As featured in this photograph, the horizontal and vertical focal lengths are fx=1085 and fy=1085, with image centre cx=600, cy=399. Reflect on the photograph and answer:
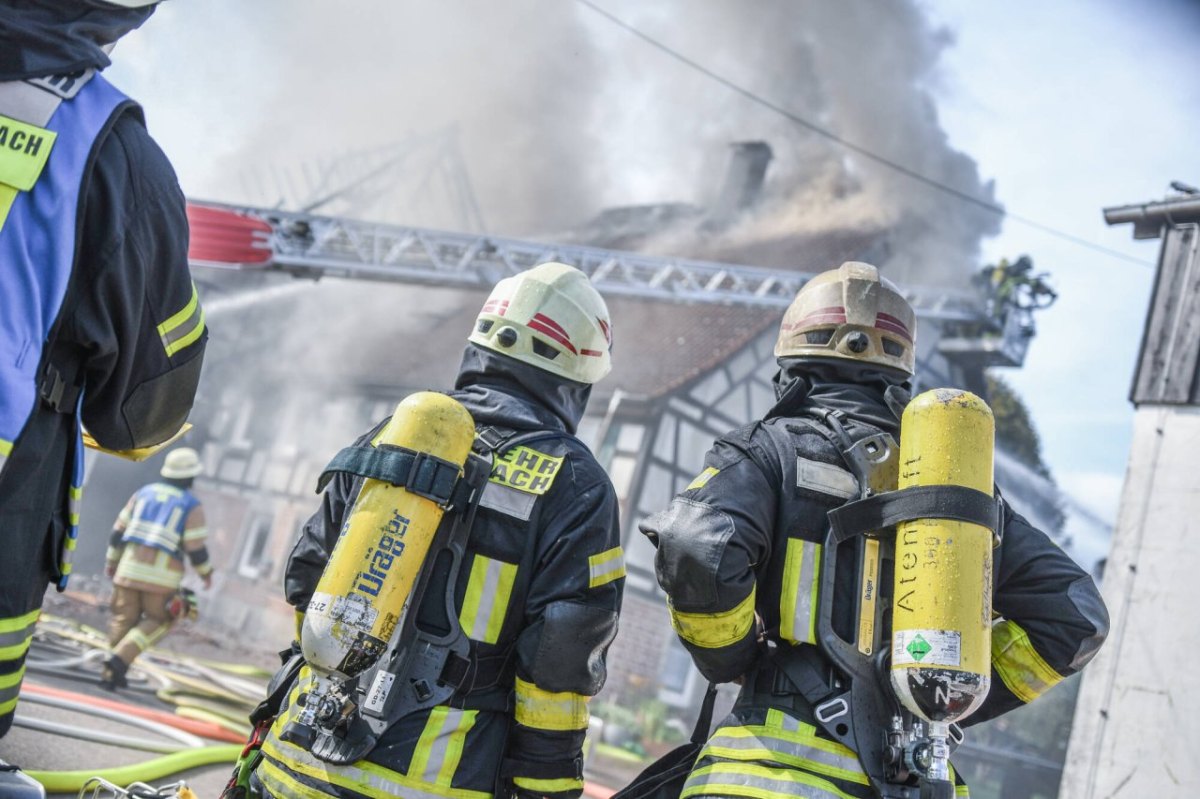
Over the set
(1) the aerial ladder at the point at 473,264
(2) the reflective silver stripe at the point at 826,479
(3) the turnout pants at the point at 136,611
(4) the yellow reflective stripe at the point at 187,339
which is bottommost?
(3) the turnout pants at the point at 136,611

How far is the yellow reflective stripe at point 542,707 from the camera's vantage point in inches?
95.7

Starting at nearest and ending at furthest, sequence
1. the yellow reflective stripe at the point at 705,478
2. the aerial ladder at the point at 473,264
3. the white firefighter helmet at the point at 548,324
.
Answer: the yellow reflective stripe at the point at 705,478, the white firefighter helmet at the point at 548,324, the aerial ladder at the point at 473,264

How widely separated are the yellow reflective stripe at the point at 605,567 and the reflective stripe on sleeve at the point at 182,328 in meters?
1.01

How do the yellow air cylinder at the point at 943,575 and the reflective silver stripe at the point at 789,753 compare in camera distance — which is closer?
the yellow air cylinder at the point at 943,575

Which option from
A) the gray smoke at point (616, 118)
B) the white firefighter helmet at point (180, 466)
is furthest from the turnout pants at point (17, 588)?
the gray smoke at point (616, 118)

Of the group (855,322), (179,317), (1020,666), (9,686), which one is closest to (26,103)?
(179,317)

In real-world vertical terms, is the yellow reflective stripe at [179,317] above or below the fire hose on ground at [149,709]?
above

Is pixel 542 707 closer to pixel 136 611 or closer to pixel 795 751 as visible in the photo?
pixel 795 751

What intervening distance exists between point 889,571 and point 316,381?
573 inches

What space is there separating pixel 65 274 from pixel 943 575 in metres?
1.70

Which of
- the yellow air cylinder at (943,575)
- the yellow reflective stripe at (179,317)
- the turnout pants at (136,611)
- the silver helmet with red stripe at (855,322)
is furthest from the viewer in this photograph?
the turnout pants at (136,611)

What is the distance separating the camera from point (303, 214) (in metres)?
11.2

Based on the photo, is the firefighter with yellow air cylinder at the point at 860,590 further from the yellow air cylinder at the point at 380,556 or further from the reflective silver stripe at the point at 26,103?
the reflective silver stripe at the point at 26,103

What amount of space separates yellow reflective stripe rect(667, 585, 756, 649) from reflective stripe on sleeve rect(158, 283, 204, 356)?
117 centimetres
